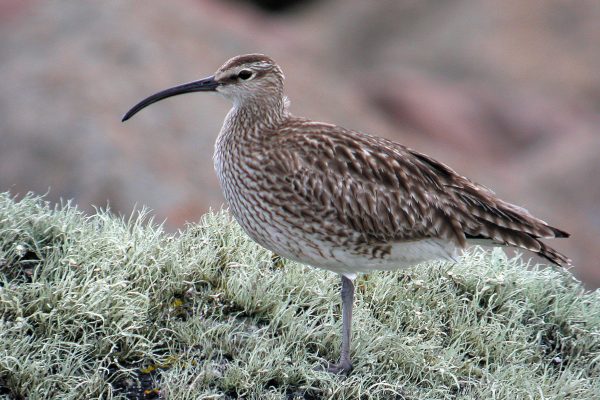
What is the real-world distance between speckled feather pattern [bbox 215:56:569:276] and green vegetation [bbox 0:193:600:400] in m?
0.61

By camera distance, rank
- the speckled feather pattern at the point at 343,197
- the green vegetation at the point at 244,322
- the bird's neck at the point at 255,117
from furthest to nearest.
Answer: the bird's neck at the point at 255,117 < the speckled feather pattern at the point at 343,197 < the green vegetation at the point at 244,322

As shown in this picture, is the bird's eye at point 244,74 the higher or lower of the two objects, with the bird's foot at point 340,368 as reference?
higher

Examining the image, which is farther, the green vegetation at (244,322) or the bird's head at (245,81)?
the bird's head at (245,81)

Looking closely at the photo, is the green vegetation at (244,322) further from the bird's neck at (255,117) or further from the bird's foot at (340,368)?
the bird's neck at (255,117)

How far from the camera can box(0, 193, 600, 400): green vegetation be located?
637 centimetres

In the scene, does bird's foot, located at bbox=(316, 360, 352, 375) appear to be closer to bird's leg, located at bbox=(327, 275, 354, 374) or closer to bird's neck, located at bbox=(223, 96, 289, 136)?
bird's leg, located at bbox=(327, 275, 354, 374)

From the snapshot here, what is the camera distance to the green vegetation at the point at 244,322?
6.37 meters

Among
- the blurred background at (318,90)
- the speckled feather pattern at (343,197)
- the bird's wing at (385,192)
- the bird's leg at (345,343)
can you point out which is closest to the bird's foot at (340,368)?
the bird's leg at (345,343)

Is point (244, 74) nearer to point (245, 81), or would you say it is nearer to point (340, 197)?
point (245, 81)

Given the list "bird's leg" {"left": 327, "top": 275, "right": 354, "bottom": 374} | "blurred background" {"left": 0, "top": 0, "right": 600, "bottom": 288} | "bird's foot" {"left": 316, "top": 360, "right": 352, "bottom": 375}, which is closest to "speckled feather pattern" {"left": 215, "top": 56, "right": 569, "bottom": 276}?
"bird's leg" {"left": 327, "top": 275, "right": 354, "bottom": 374}

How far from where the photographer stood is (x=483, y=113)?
2920 cm

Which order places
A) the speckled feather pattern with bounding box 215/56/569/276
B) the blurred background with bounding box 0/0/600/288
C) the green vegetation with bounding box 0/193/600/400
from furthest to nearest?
the blurred background with bounding box 0/0/600/288, the speckled feather pattern with bounding box 215/56/569/276, the green vegetation with bounding box 0/193/600/400

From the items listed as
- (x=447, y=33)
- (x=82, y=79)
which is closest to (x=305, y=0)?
(x=447, y=33)

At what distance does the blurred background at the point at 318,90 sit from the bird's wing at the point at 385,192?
7.81 m
